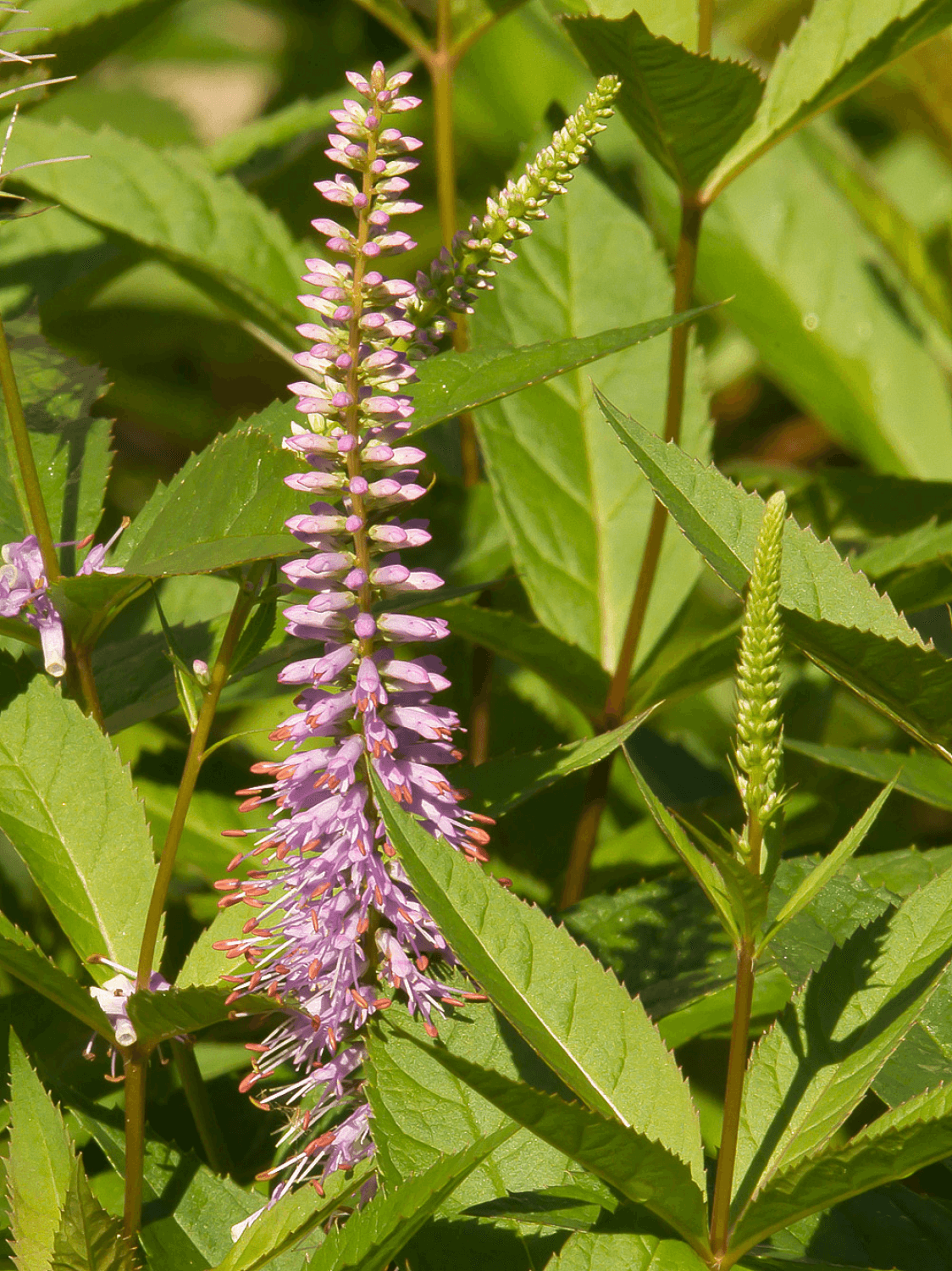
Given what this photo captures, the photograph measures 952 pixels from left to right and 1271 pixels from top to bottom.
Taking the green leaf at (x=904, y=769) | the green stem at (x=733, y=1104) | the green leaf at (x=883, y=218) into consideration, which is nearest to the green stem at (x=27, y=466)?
the green stem at (x=733, y=1104)

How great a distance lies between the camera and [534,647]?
5.22 ft

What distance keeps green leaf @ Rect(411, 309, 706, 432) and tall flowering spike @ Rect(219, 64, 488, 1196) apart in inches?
1.3

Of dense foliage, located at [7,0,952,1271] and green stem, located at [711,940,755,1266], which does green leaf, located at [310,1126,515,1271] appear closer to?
dense foliage, located at [7,0,952,1271]

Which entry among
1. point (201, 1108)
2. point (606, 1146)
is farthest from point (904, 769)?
point (201, 1108)

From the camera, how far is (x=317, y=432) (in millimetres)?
1004

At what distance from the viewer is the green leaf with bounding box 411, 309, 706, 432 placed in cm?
102

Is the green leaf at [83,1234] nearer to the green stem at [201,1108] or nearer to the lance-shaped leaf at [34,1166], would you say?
the lance-shaped leaf at [34,1166]

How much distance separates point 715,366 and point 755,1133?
2.53 meters

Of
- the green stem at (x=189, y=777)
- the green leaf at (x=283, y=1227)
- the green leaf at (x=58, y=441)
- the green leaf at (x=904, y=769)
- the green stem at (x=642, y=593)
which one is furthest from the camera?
the green stem at (x=642, y=593)

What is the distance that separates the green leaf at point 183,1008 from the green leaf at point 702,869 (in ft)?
1.22

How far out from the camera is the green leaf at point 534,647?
150 cm

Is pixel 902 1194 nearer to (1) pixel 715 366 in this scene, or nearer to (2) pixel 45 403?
(2) pixel 45 403

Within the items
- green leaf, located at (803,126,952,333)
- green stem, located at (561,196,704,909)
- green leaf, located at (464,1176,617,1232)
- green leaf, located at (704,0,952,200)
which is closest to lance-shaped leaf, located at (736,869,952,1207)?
green leaf, located at (464,1176,617,1232)

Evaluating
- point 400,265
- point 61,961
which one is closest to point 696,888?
point 61,961
